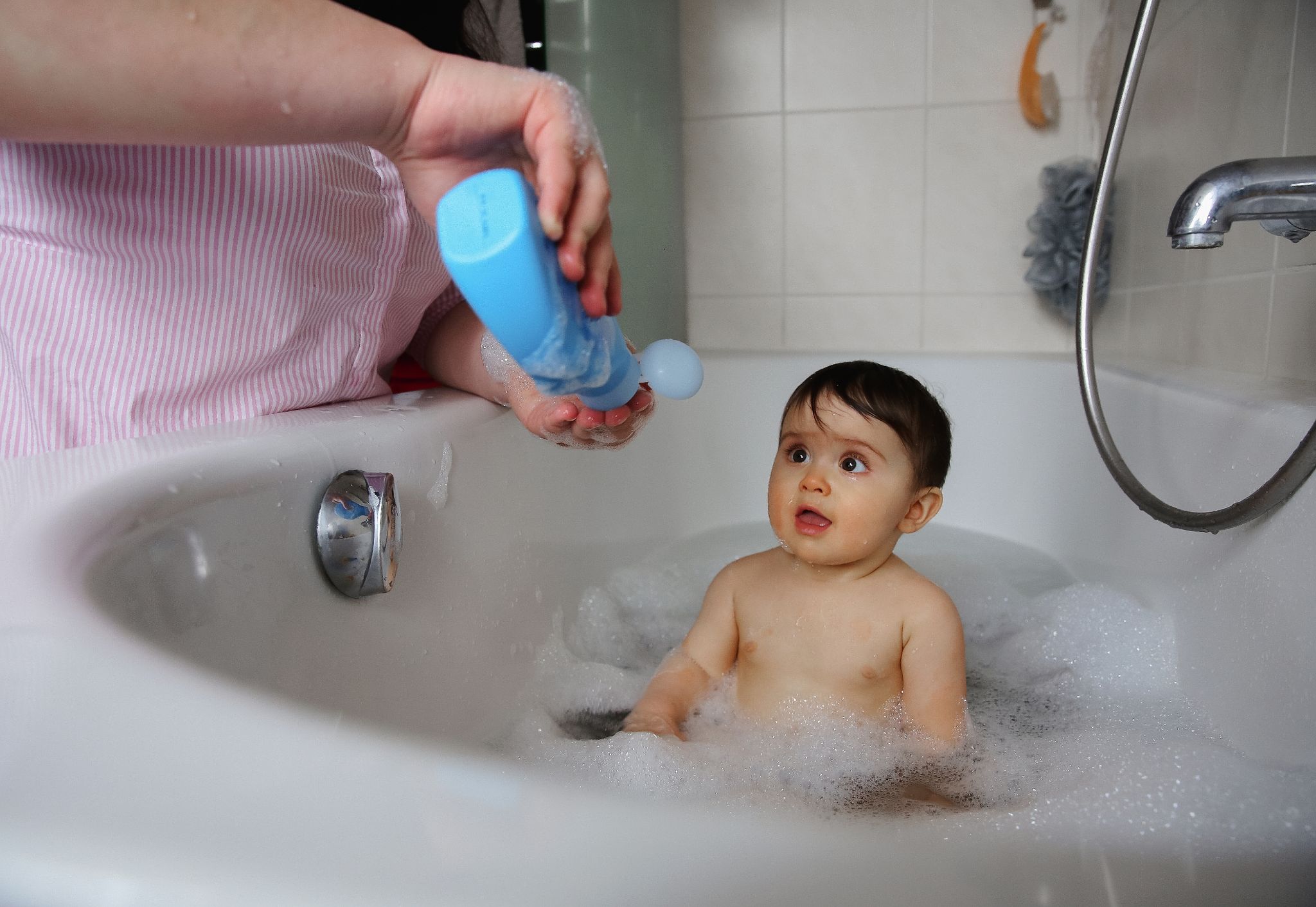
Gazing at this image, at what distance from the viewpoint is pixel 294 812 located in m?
0.25

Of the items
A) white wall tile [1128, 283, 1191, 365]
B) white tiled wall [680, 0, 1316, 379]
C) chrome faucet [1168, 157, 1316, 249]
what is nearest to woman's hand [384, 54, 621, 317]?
chrome faucet [1168, 157, 1316, 249]

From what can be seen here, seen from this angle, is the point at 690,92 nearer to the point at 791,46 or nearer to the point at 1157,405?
the point at 791,46

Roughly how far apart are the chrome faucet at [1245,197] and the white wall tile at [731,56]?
4.47ft

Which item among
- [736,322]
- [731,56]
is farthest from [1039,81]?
[736,322]

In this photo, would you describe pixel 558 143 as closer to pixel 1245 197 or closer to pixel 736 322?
pixel 1245 197

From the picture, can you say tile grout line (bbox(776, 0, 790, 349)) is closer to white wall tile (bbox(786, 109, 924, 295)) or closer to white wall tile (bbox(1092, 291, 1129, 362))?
white wall tile (bbox(786, 109, 924, 295))

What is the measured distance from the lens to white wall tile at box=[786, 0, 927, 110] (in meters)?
1.79

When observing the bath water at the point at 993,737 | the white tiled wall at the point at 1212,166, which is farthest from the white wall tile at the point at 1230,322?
the bath water at the point at 993,737

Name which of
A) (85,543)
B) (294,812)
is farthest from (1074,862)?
(85,543)

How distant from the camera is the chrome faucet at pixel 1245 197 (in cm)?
59

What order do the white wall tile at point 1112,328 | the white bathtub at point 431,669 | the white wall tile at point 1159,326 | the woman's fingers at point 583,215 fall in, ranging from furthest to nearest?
the white wall tile at point 1112,328 → the white wall tile at point 1159,326 → the woman's fingers at point 583,215 → the white bathtub at point 431,669

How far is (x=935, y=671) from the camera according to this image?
2.96ft

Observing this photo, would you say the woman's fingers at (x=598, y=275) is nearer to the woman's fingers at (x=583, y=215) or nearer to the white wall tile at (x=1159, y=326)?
the woman's fingers at (x=583, y=215)

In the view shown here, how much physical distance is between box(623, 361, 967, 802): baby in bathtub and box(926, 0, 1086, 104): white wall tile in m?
1.06
